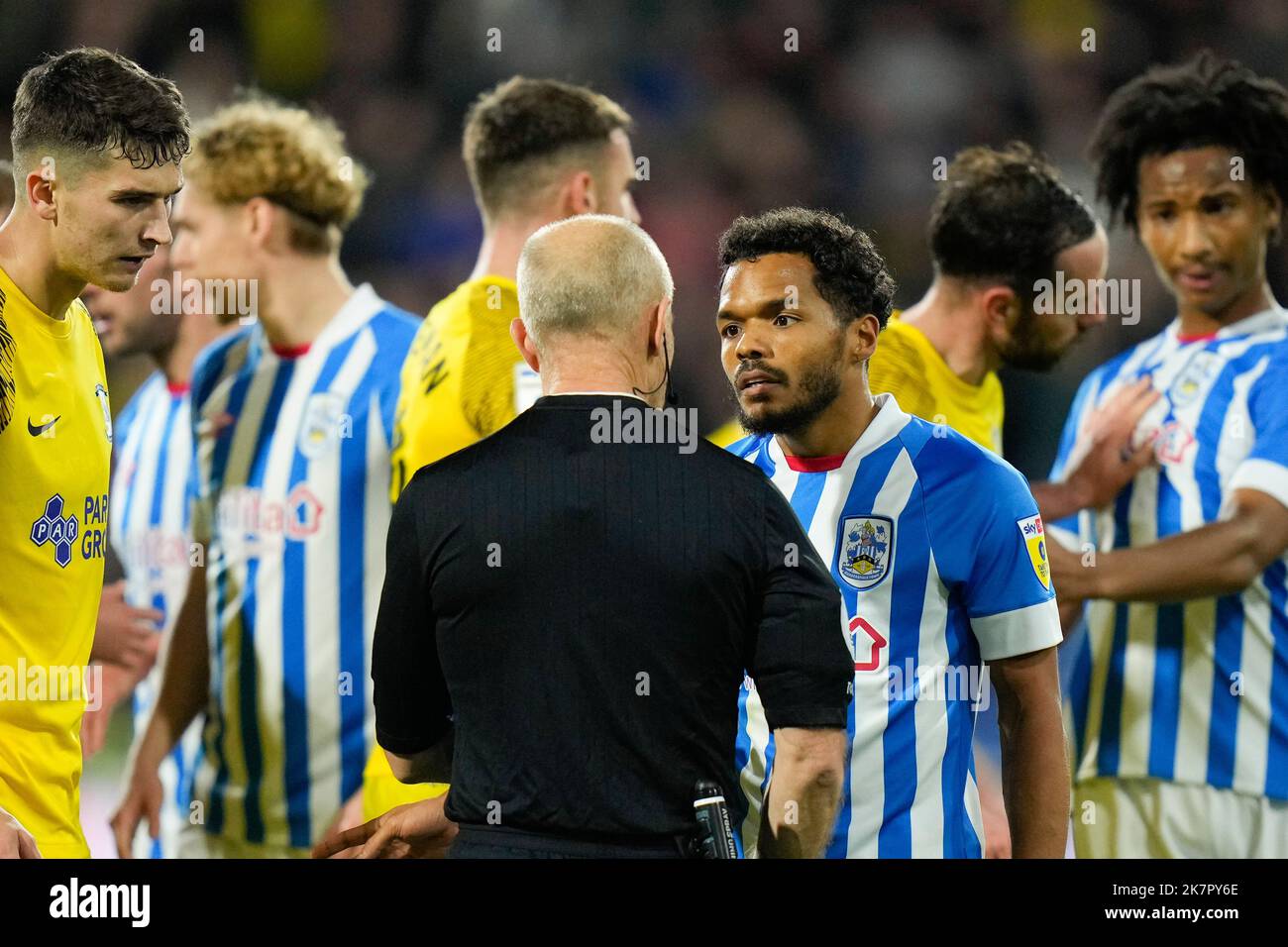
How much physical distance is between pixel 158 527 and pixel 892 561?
2307 mm

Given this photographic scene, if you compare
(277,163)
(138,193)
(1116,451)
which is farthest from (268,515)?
(1116,451)

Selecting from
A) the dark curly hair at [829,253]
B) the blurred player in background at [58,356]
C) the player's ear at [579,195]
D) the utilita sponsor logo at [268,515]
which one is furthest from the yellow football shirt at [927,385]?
the blurred player in background at [58,356]

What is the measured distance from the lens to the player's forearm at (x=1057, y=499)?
138 inches

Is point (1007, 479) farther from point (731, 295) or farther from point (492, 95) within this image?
point (492, 95)

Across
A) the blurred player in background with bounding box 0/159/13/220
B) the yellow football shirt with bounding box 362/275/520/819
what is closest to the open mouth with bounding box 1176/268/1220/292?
the yellow football shirt with bounding box 362/275/520/819

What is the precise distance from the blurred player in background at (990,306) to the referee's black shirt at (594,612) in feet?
4.34

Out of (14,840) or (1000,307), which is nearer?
(14,840)

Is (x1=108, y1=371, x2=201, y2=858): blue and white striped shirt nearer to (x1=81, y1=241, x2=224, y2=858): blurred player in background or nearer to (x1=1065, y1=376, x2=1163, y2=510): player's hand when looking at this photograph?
(x1=81, y1=241, x2=224, y2=858): blurred player in background

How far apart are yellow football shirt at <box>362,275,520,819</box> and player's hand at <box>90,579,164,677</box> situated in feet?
2.71

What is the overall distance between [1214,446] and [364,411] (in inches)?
84.4

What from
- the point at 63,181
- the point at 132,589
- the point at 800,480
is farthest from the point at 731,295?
the point at 132,589

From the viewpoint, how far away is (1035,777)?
2445 mm

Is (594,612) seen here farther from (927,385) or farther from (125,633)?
(125,633)

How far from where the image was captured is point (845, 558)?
2.57 meters
